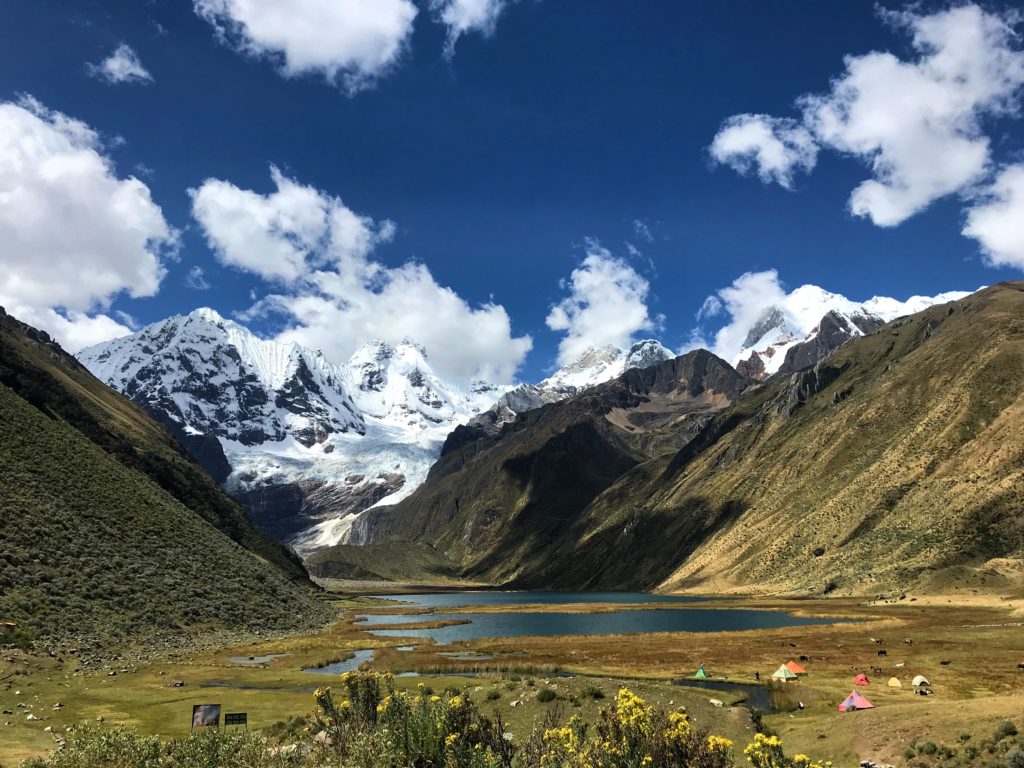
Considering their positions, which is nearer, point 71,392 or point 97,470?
point 97,470

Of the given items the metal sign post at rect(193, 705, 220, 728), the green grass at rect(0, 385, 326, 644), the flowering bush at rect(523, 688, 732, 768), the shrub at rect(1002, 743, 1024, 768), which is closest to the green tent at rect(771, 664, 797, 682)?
the shrub at rect(1002, 743, 1024, 768)

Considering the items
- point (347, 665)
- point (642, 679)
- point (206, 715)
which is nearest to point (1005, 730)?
point (206, 715)

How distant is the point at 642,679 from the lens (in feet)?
188

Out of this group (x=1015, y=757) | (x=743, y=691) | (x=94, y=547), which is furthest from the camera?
(x=94, y=547)

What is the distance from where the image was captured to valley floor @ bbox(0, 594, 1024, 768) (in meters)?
33.0

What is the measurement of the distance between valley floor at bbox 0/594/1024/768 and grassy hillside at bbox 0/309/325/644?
9.00 m

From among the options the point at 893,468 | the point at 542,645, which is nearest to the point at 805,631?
the point at 542,645

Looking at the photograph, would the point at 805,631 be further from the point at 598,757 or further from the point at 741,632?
the point at 598,757

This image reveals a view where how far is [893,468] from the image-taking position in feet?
630

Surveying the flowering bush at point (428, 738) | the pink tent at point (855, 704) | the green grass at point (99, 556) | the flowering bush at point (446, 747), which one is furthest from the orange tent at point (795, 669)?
the green grass at point (99, 556)

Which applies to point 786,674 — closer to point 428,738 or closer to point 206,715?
point 206,715

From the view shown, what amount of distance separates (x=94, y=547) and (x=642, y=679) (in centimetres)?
6243

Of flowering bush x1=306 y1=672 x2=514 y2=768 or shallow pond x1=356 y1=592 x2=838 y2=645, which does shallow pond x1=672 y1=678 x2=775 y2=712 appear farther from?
shallow pond x1=356 y1=592 x2=838 y2=645

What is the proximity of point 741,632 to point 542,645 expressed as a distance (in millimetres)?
28888
